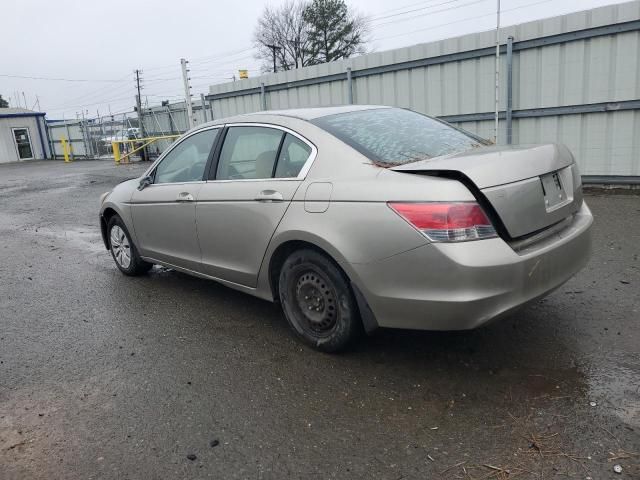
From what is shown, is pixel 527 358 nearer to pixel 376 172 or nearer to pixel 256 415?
pixel 376 172

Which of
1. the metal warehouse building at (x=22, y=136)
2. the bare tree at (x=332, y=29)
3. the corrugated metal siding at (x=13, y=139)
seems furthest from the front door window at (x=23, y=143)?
the bare tree at (x=332, y=29)

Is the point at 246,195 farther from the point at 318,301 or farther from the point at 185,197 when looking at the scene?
the point at 318,301

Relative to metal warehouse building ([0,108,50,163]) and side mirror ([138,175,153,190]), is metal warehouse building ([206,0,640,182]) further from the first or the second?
metal warehouse building ([0,108,50,163])

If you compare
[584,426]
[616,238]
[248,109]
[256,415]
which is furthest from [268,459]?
Result: [248,109]

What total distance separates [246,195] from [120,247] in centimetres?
257

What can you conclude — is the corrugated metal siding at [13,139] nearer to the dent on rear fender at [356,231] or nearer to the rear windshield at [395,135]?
the rear windshield at [395,135]

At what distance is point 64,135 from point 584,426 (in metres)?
35.3

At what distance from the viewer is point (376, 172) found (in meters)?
3.22

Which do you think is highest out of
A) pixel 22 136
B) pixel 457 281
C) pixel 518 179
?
pixel 22 136

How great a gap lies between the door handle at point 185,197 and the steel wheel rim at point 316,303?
4.54 ft

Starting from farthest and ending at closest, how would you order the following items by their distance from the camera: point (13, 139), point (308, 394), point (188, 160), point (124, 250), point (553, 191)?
point (13, 139) → point (124, 250) → point (188, 160) → point (553, 191) → point (308, 394)

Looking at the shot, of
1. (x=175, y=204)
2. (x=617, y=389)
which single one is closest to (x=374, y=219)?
(x=617, y=389)

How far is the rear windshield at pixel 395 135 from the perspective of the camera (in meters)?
3.48

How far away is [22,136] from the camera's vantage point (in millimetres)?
34281
